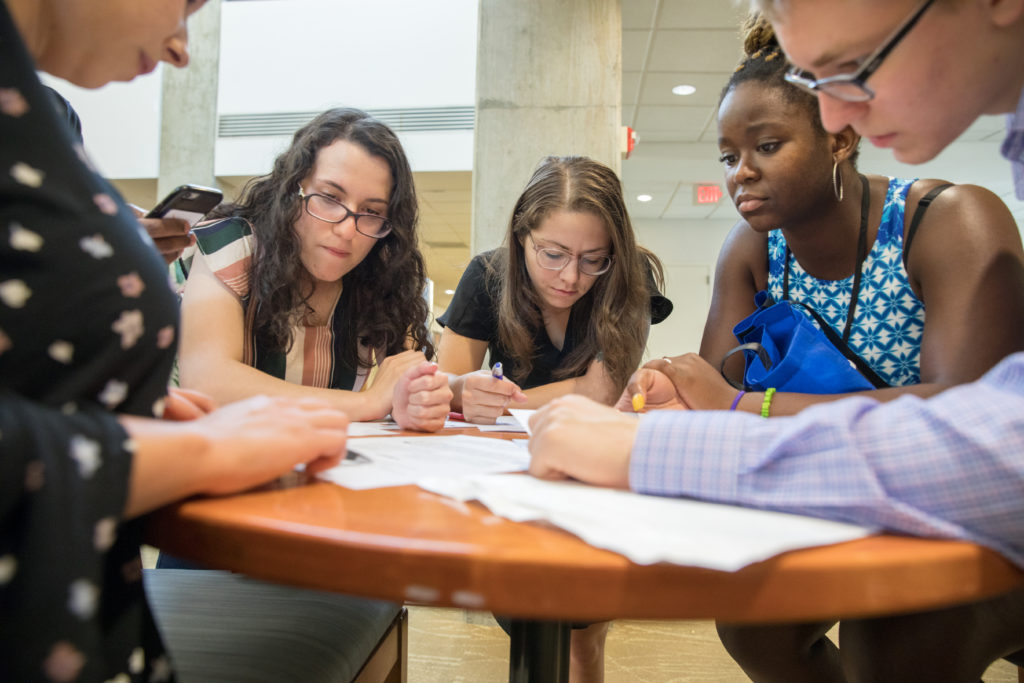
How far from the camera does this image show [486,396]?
→ 1597 mm

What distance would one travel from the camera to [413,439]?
3.79 feet

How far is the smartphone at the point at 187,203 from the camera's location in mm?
1137

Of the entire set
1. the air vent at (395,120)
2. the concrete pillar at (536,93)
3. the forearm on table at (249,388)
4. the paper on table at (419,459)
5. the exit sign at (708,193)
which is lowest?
the paper on table at (419,459)

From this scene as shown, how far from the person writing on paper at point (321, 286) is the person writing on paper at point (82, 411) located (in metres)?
0.75

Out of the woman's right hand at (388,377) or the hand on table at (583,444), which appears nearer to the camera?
the hand on table at (583,444)

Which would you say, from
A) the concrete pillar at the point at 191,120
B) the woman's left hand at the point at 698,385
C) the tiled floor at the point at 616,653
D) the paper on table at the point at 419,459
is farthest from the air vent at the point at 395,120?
the paper on table at the point at 419,459

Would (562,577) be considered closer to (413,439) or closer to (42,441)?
(42,441)

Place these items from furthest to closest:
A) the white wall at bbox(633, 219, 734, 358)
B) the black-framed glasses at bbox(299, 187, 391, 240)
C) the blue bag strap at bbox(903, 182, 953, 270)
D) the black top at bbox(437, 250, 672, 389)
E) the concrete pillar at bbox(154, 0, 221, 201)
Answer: the white wall at bbox(633, 219, 734, 358), the concrete pillar at bbox(154, 0, 221, 201), the black top at bbox(437, 250, 672, 389), the black-framed glasses at bbox(299, 187, 391, 240), the blue bag strap at bbox(903, 182, 953, 270)

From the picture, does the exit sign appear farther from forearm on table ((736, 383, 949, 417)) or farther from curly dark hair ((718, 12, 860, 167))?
forearm on table ((736, 383, 949, 417))

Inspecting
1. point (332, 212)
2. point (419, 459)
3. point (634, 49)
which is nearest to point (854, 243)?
point (419, 459)

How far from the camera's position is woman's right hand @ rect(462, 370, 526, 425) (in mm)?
1583

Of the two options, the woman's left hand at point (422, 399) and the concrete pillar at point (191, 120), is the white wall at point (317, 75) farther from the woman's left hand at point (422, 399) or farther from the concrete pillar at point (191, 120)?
the woman's left hand at point (422, 399)

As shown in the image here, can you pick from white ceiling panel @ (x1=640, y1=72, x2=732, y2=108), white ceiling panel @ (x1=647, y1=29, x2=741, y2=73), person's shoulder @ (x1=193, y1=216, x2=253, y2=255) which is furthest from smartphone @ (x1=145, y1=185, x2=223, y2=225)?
white ceiling panel @ (x1=640, y1=72, x2=732, y2=108)

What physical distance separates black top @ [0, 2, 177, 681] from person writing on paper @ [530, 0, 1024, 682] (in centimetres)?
41
